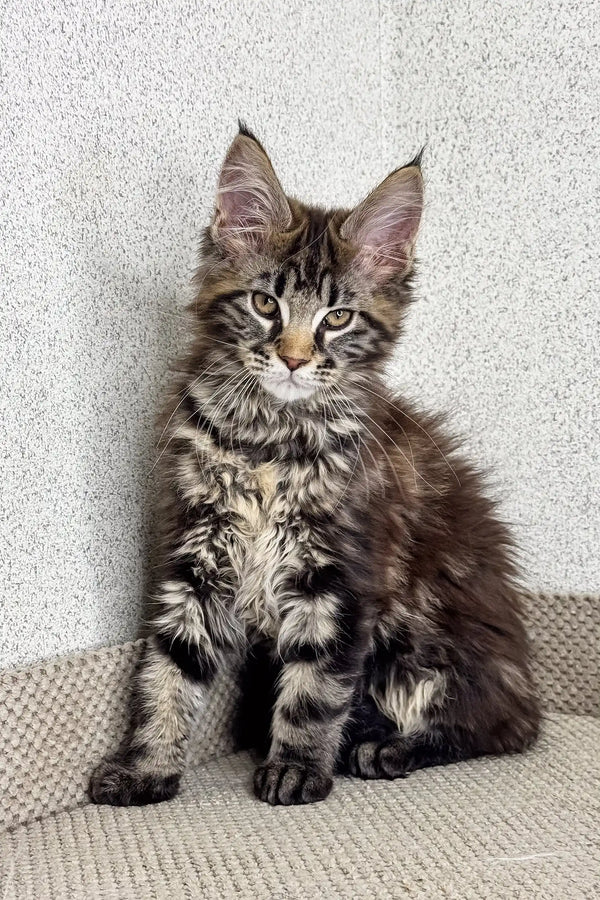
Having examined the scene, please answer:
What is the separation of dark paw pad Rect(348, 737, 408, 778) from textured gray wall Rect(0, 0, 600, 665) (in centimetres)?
49

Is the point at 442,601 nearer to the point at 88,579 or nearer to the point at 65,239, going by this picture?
the point at 88,579

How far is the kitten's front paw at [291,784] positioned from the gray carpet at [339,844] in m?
0.02

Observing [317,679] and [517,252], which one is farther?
[517,252]

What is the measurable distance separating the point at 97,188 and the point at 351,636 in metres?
0.89

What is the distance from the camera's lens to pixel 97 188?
155cm

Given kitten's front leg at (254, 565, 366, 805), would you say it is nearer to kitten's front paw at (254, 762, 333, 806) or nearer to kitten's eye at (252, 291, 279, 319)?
kitten's front paw at (254, 762, 333, 806)

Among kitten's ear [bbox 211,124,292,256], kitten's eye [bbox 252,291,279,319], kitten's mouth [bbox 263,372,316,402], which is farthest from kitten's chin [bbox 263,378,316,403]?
kitten's ear [bbox 211,124,292,256]

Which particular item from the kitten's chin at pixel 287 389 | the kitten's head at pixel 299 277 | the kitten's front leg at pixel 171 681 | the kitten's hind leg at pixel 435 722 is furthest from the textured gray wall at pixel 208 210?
the kitten's hind leg at pixel 435 722

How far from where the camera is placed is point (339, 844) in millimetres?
1280

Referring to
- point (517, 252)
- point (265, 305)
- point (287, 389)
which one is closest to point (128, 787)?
point (287, 389)

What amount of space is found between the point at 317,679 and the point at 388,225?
0.78 m

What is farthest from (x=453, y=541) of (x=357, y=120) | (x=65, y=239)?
(x=357, y=120)

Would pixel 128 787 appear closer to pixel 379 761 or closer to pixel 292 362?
pixel 379 761

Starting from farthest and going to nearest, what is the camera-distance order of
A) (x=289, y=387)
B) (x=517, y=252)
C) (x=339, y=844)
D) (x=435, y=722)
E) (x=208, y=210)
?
(x=517, y=252) < (x=208, y=210) < (x=435, y=722) < (x=289, y=387) < (x=339, y=844)
